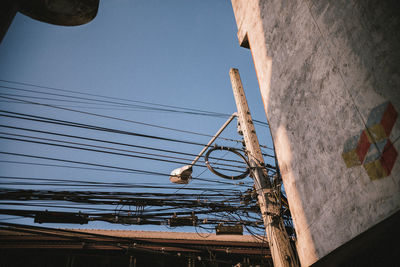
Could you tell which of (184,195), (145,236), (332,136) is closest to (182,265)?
(145,236)

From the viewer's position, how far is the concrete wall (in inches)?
125

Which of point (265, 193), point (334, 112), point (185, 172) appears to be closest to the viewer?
point (334, 112)

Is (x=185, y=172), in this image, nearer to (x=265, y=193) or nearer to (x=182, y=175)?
(x=182, y=175)

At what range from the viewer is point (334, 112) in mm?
4055

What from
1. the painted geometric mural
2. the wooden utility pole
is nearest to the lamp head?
the wooden utility pole

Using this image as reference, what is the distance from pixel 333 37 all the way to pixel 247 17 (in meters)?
3.61

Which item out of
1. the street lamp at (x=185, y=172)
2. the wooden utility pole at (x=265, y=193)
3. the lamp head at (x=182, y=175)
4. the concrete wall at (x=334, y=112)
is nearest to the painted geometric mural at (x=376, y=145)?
the concrete wall at (x=334, y=112)

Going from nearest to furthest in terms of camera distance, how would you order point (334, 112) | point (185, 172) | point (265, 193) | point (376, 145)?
point (376, 145) < point (334, 112) < point (265, 193) < point (185, 172)

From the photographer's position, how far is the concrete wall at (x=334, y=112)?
10.4ft

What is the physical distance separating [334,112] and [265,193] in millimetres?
2973

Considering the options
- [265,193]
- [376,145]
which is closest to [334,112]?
[376,145]

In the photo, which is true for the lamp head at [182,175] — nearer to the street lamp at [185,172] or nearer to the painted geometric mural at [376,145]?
the street lamp at [185,172]

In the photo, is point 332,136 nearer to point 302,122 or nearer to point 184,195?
point 302,122

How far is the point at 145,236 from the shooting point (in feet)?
33.4
